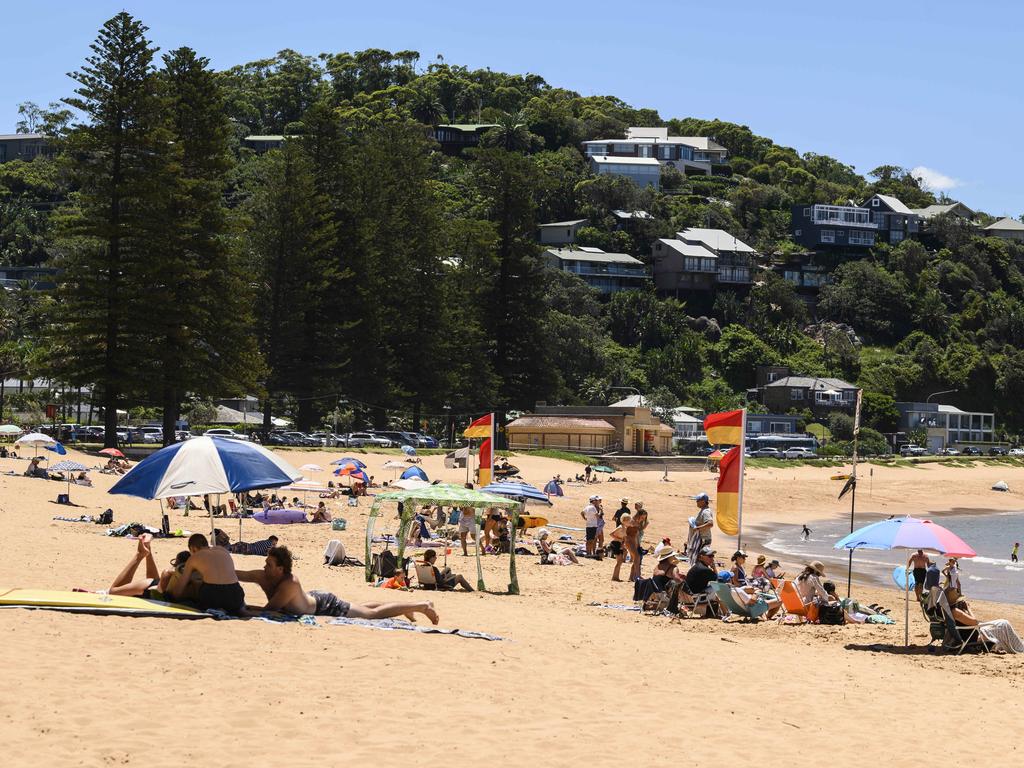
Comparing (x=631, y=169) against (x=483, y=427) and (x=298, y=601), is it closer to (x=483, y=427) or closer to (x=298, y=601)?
(x=483, y=427)

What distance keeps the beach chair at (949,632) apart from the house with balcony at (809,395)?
238ft

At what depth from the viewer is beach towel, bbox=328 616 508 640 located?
404 inches

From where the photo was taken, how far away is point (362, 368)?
50.2 meters

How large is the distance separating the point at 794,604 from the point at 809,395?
71.9m

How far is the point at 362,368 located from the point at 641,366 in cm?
3955

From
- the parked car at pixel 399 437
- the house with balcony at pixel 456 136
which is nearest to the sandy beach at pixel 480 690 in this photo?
the parked car at pixel 399 437

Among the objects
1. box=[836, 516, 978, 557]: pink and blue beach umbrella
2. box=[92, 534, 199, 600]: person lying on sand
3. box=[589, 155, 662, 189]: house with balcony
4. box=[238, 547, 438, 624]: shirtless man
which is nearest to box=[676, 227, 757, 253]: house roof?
box=[589, 155, 662, 189]: house with balcony

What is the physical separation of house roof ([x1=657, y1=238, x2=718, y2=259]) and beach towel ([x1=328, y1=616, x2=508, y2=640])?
92528mm

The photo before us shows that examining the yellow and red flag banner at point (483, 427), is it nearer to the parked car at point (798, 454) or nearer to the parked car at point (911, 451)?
the parked car at point (798, 454)

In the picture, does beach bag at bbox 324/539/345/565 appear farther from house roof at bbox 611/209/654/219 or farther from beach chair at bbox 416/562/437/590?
house roof at bbox 611/209/654/219

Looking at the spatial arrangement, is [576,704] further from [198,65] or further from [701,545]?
[198,65]

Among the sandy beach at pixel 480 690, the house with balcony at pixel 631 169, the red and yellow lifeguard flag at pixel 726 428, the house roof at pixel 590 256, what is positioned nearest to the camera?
the sandy beach at pixel 480 690

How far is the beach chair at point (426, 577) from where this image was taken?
1388 cm

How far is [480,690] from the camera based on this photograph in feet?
27.5
